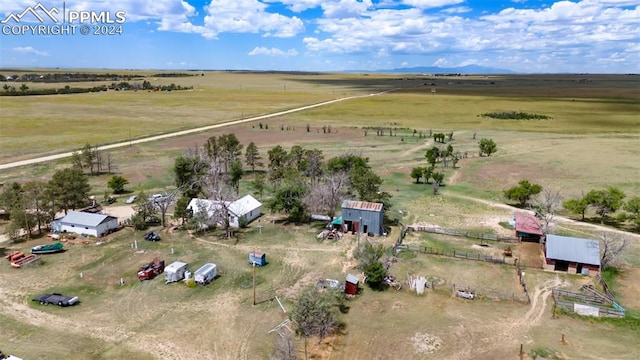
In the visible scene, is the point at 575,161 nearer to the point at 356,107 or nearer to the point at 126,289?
the point at 126,289

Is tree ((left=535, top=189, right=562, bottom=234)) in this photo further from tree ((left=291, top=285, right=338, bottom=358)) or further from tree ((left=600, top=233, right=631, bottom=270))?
tree ((left=291, top=285, right=338, bottom=358))

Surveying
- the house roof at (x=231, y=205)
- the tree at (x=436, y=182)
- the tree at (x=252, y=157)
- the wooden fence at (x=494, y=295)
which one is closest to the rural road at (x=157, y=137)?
the tree at (x=252, y=157)

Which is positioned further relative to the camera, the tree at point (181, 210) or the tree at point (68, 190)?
the tree at point (68, 190)

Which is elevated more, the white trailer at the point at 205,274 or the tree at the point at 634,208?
the tree at the point at 634,208

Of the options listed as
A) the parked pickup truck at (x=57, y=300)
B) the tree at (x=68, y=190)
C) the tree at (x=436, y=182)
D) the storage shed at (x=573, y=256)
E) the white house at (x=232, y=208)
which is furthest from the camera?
the tree at (x=436, y=182)

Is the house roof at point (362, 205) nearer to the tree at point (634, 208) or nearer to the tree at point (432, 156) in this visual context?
the tree at point (634, 208)

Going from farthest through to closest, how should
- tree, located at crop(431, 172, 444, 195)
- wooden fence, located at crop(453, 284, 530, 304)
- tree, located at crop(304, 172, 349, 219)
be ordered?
1. tree, located at crop(431, 172, 444, 195)
2. tree, located at crop(304, 172, 349, 219)
3. wooden fence, located at crop(453, 284, 530, 304)

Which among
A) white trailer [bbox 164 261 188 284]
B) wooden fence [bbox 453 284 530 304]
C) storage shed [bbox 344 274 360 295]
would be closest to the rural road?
white trailer [bbox 164 261 188 284]
